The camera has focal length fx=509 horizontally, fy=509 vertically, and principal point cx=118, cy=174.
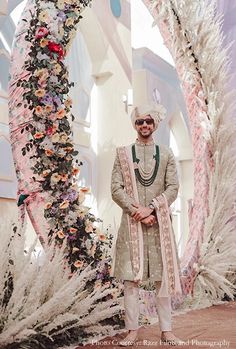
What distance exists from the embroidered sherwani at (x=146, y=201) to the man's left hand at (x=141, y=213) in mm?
21

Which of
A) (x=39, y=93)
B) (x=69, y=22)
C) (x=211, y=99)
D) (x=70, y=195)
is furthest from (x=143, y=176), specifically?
(x=211, y=99)

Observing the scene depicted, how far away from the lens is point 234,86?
4090 mm

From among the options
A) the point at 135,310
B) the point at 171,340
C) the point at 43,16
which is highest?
the point at 43,16

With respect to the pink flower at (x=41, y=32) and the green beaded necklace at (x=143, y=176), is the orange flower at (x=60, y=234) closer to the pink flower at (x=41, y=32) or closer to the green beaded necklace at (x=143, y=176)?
the green beaded necklace at (x=143, y=176)

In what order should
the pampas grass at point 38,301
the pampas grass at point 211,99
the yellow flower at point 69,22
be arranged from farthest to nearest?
the pampas grass at point 211,99, the yellow flower at point 69,22, the pampas grass at point 38,301

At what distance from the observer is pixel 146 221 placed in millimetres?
2035

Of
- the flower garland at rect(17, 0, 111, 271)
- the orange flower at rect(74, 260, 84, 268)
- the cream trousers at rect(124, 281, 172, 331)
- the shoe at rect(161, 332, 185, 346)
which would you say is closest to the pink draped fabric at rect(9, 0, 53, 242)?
the flower garland at rect(17, 0, 111, 271)

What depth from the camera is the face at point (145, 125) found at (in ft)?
6.91

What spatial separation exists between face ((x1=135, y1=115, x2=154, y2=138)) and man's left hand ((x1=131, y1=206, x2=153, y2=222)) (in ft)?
1.04

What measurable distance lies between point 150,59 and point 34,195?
2818mm

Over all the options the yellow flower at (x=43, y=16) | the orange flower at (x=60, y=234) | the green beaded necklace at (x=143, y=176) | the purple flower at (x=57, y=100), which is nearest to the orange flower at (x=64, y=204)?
the orange flower at (x=60, y=234)

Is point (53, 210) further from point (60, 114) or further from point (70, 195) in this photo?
point (60, 114)

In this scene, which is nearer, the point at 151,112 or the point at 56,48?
the point at 151,112

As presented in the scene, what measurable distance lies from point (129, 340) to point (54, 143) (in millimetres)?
868
